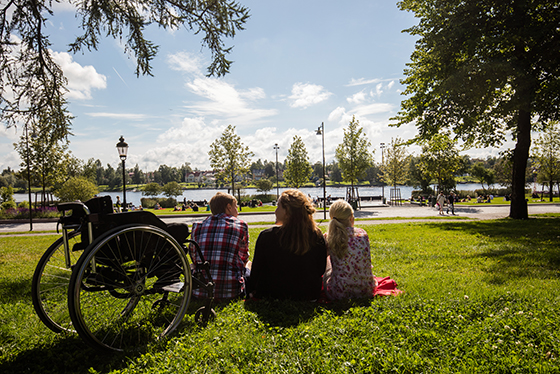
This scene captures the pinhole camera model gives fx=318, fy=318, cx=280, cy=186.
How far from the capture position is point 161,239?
3.25 m

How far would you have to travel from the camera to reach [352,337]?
315 centimetres

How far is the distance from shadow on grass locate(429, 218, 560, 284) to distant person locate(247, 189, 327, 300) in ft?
10.3

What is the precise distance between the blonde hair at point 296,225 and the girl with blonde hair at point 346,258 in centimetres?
41

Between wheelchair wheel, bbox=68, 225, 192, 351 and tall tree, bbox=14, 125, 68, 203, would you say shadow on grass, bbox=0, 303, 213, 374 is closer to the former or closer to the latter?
wheelchair wheel, bbox=68, 225, 192, 351

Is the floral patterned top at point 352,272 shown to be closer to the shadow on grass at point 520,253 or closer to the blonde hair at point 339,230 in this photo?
the blonde hair at point 339,230

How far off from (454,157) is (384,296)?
146ft

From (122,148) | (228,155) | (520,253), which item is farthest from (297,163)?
(520,253)

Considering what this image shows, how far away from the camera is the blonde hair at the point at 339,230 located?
13.3 feet

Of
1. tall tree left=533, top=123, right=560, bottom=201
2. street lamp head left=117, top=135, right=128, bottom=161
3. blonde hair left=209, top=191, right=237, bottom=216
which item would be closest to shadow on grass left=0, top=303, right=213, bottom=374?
blonde hair left=209, top=191, right=237, bottom=216

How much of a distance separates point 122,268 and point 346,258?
8.47 feet

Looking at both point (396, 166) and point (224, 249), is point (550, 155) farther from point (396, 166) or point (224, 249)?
point (224, 249)

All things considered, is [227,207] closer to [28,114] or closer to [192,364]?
[192,364]

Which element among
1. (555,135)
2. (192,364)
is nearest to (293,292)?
(192,364)

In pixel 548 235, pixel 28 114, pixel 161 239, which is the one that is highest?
pixel 28 114
